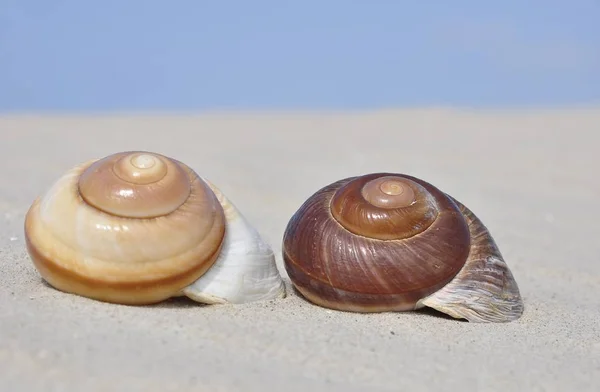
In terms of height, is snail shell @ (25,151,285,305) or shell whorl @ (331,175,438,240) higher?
shell whorl @ (331,175,438,240)

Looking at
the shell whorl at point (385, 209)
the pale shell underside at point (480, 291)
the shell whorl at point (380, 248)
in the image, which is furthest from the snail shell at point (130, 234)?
the pale shell underside at point (480, 291)

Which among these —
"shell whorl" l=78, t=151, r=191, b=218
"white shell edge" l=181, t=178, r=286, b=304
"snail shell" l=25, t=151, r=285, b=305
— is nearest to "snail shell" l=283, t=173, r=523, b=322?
"white shell edge" l=181, t=178, r=286, b=304

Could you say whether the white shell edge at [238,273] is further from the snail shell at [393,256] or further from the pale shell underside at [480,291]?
the pale shell underside at [480,291]

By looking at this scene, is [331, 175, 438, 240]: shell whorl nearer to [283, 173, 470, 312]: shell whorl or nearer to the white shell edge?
[283, 173, 470, 312]: shell whorl

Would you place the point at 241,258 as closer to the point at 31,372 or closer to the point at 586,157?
the point at 31,372

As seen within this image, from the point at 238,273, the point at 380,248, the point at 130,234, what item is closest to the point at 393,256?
the point at 380,248

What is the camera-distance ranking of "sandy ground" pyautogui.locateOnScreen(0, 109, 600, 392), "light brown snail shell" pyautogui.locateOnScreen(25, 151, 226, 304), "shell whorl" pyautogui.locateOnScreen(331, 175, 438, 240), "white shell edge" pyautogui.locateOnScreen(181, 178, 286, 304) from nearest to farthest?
"sandy ground" pyautogui.locateOnScreen(0, 109, 600, 392)
"light brown snail shell" pyautogui.locateOnScreen(25, 151, 226, 304)
"white shell edge" pyautogui.locateOnScreen(181, 178, 286, 304)
"shell whorl" pyautogui.locateOnScreen(331, 175, 438, 240)

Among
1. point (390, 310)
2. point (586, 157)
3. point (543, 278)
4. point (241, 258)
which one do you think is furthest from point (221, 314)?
point (586, 157)
